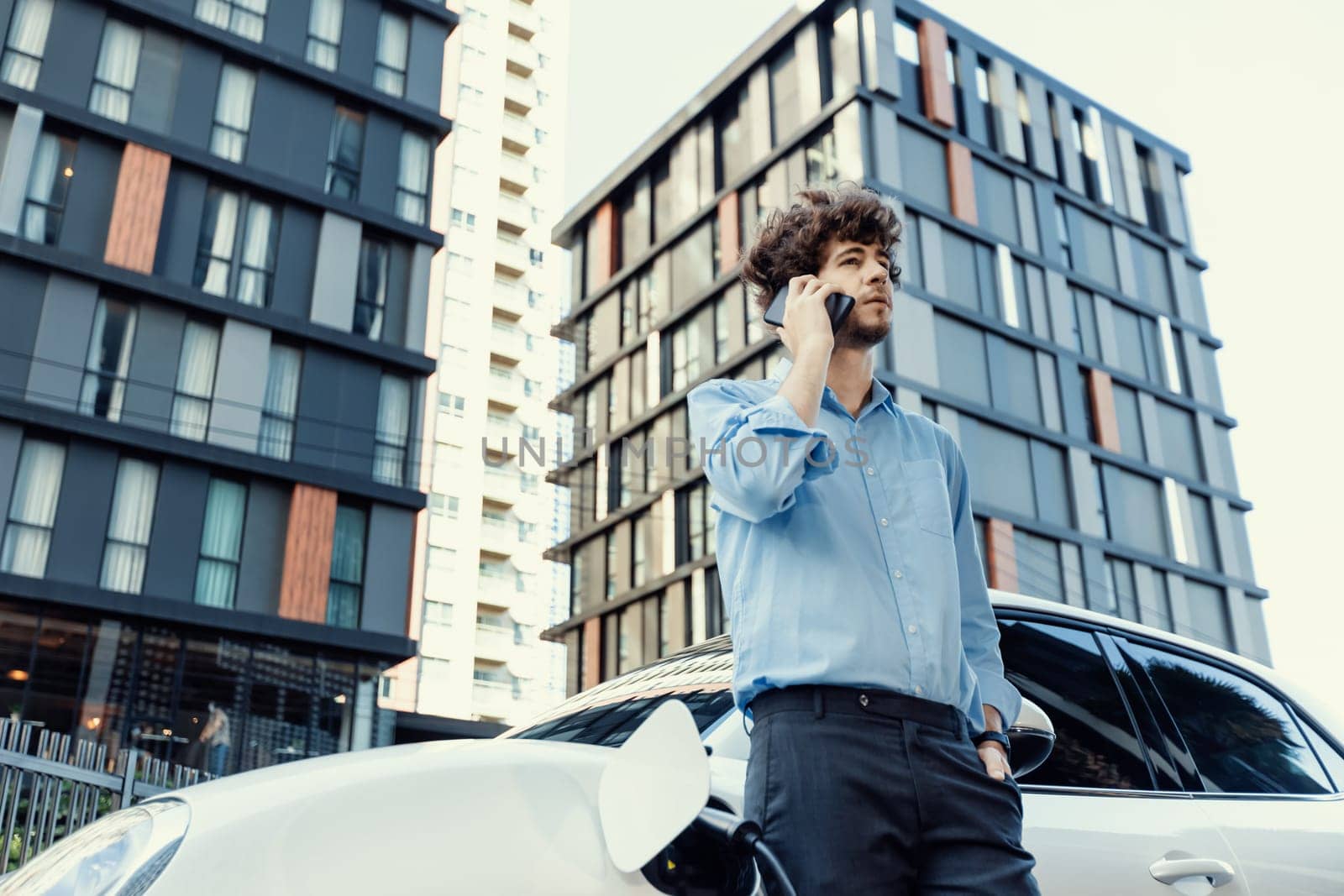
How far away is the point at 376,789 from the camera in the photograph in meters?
1.48

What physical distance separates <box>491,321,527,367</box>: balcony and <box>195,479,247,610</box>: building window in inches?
1366

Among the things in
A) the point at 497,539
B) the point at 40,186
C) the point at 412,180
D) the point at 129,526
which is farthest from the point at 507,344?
the point at 129,526

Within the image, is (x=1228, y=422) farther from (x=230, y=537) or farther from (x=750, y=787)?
(x=750, y=787)

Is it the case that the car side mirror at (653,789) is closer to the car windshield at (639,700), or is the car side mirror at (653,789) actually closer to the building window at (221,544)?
the car windshield at (639,700)

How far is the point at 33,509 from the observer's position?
730 inches

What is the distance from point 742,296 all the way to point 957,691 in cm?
2871

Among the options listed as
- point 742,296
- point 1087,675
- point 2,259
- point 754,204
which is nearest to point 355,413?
point 2,259

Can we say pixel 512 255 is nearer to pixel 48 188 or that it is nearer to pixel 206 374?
pixel 206 374

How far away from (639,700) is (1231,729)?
162 cm

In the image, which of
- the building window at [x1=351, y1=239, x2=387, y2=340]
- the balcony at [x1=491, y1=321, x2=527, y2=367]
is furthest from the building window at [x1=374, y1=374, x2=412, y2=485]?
the balcony at [x1=491, y1=321, x2=527, y2=367]

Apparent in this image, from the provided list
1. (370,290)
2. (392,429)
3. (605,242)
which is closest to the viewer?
(392,429)

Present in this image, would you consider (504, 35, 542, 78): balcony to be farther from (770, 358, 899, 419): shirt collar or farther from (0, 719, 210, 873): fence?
(770, 358, 899, 419): shirt collar

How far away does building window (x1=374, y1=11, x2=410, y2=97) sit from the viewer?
2420cm

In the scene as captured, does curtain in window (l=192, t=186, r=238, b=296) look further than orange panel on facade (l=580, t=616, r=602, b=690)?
No
